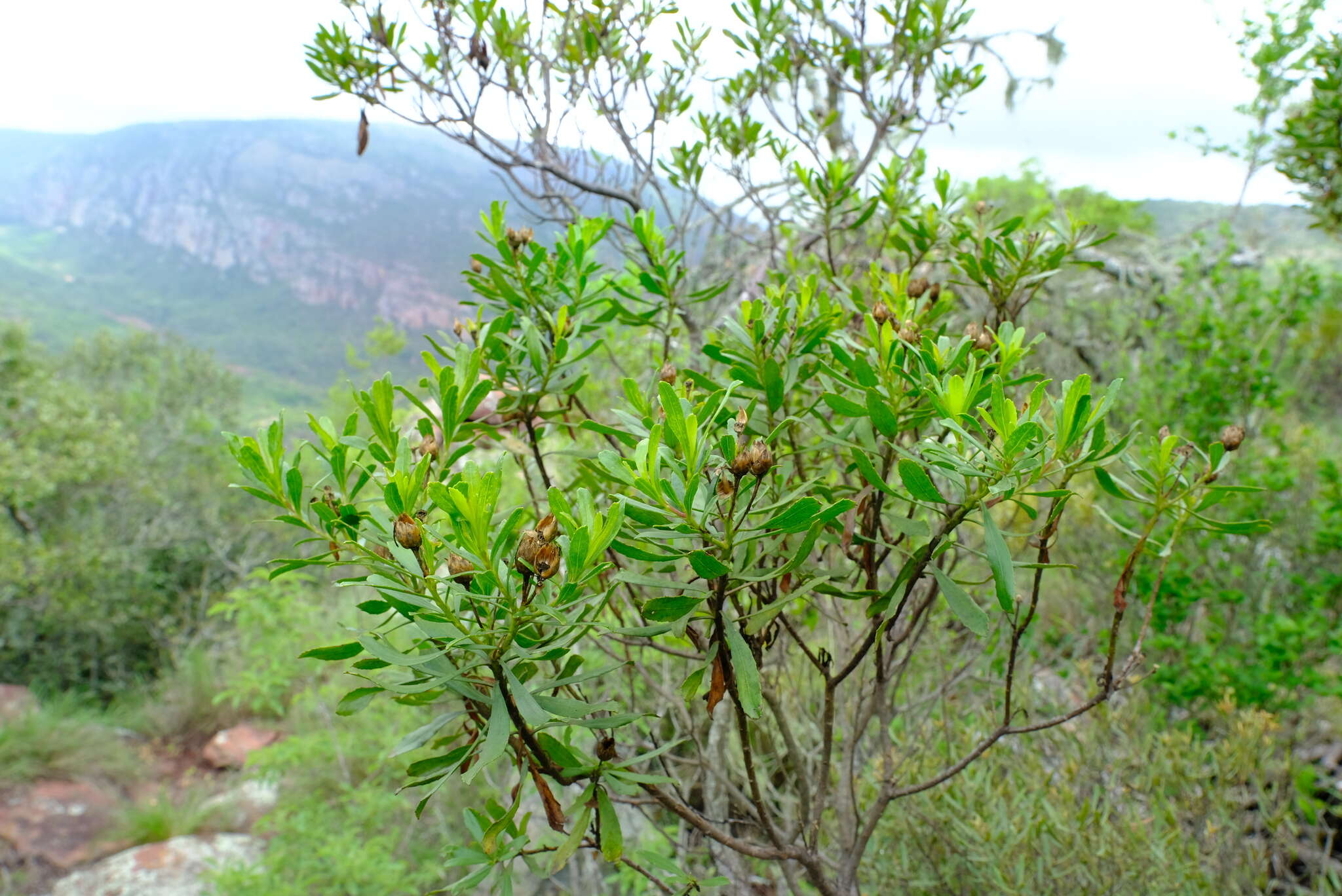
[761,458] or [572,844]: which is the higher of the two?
[761,458]

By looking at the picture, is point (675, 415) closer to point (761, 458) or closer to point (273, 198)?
point (761, 458)

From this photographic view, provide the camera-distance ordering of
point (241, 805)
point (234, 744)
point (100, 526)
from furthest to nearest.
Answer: point (100, 526) → point (234, 744) → point (241, 805)

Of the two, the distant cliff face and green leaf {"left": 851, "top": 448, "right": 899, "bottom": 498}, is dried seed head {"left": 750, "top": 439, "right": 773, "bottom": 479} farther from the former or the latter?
the distant cliff face

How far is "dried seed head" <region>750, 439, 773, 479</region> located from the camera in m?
0.65

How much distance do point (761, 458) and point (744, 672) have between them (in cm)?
21

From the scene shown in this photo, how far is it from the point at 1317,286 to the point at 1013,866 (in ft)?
8.89

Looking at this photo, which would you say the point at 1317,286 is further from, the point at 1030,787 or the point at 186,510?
the point at 186,510

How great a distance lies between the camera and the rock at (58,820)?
5.19m

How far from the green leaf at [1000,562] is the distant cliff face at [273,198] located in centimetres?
3647

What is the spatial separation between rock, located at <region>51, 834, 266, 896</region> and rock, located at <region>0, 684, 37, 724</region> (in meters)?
2.44

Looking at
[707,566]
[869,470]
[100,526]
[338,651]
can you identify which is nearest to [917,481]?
[869,470]

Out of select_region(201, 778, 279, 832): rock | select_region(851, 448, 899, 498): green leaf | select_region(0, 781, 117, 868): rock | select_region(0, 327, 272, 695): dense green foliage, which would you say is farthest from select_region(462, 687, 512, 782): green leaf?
select_region(0, 327, 272, 695): dense green foliage

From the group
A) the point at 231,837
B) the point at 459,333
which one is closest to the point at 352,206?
the point at 231,837

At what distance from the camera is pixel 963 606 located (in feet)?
2.50
